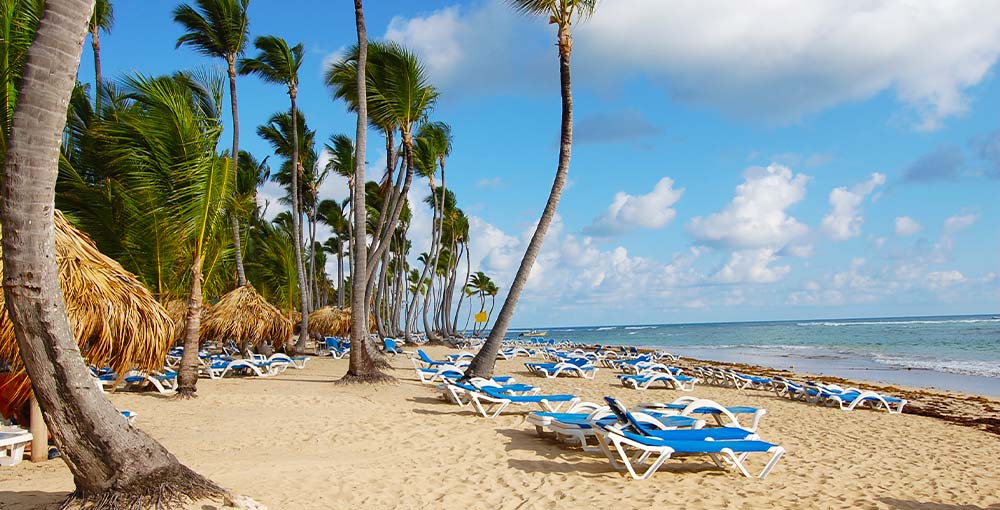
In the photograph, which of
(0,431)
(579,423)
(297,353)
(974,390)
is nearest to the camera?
(0,431)

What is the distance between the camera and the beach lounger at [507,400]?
902 cm

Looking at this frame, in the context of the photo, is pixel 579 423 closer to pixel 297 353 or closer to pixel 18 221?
pixel 18 221

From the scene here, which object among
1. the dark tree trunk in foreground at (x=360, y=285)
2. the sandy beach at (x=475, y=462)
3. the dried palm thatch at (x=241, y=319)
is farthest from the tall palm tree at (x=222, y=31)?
the sandy beach at (x=475, y=462)

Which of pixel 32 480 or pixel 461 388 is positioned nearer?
pixel 32 480

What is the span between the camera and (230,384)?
12773 mm

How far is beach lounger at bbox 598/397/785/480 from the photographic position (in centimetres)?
587

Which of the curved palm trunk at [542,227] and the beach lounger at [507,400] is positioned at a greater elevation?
the curved palm trunk at [542,227]

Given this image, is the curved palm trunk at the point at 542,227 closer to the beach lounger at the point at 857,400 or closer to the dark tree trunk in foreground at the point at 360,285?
the dark tree trunk in foreground at the point at 360,285

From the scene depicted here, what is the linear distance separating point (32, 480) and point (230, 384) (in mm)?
7441

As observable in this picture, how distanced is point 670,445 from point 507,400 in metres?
3.65

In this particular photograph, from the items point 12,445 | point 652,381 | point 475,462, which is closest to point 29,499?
point 12,445

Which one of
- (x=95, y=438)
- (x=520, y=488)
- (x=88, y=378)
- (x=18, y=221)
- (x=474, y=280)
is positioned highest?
(x=474, y=280)

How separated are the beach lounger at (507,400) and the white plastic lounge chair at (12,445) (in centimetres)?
525

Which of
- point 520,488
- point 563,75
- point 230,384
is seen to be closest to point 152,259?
point 230,384
